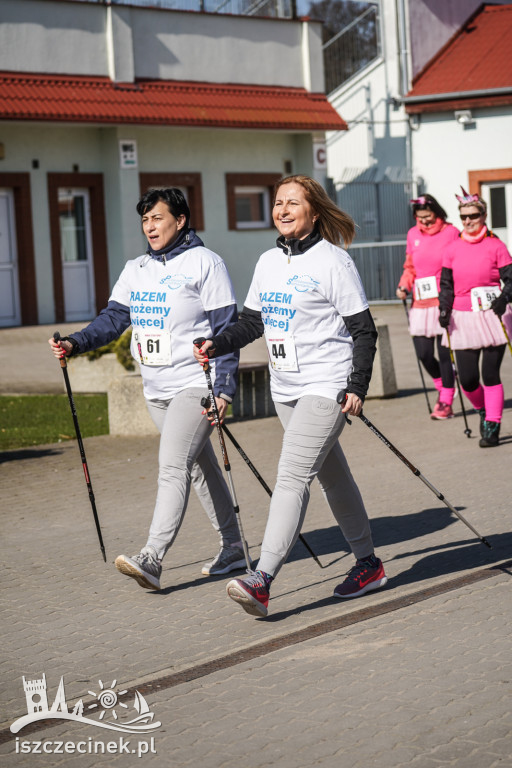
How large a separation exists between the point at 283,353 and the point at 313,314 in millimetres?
235

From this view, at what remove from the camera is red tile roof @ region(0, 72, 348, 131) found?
72.7ft

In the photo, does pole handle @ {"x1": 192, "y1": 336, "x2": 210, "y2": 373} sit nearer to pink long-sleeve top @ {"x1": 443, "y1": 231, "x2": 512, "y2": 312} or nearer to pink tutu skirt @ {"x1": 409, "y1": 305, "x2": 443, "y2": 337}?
pink long-sleeve top @ {"x1": 443, "y1": 231, "x2": 512, "y2": 312}

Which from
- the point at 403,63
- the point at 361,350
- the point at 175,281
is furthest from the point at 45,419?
the point at 403,63

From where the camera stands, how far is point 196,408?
6352 mm

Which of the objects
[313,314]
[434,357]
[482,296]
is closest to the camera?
[313,314]

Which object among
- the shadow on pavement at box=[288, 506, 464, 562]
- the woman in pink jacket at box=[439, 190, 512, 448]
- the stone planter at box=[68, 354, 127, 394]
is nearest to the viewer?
the shadow on pavement at box=[288, 506, 464, 562]

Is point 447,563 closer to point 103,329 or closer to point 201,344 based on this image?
point 201,344

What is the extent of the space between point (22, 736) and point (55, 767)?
35 centimetres

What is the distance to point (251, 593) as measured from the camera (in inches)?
218

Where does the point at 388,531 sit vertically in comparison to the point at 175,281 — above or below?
below

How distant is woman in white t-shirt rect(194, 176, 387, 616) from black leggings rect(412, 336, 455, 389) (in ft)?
19.1

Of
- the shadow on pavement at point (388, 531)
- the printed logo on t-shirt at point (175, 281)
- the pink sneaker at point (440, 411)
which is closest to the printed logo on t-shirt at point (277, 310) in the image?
the printed logo on t-shirt at point (175, 281)

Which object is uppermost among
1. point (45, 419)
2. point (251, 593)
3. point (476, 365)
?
point (476, 365)

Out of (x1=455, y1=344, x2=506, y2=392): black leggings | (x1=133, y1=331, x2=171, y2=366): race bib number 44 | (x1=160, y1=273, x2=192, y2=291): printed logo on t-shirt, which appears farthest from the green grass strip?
(x1=160, y1=273, x2=192, y2=291): printed logo on t-shirt
